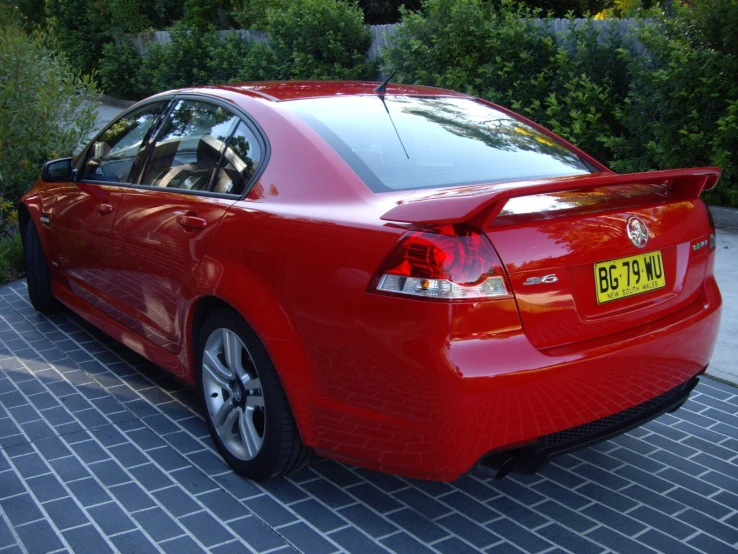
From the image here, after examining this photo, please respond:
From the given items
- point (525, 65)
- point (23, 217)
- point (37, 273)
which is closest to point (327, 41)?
point (525, 65)

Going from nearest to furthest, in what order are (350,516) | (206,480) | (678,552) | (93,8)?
(678,552)
(350,516)
(206,480)
(93,8)

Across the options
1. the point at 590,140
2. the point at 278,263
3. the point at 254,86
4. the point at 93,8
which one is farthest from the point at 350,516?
the point at 93,8

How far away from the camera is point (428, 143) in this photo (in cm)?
347

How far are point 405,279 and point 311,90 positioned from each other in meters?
1.61

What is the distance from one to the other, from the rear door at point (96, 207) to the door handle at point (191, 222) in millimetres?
798

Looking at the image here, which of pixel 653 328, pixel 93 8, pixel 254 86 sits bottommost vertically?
pixel 653 328

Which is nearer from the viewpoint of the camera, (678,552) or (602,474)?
(678,552)

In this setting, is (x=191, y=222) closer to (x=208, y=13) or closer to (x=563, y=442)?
(x=563, y=442)

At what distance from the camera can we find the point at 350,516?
3.17 meters

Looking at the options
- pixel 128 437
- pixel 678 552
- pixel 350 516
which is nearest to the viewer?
pixel 678 552

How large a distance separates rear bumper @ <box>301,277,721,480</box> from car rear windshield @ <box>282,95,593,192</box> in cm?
67

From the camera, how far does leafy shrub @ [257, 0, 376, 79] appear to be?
1279 cm

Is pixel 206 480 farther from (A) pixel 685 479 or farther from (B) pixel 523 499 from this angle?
(A) pixel 685 479

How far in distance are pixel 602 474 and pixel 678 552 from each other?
635mm
